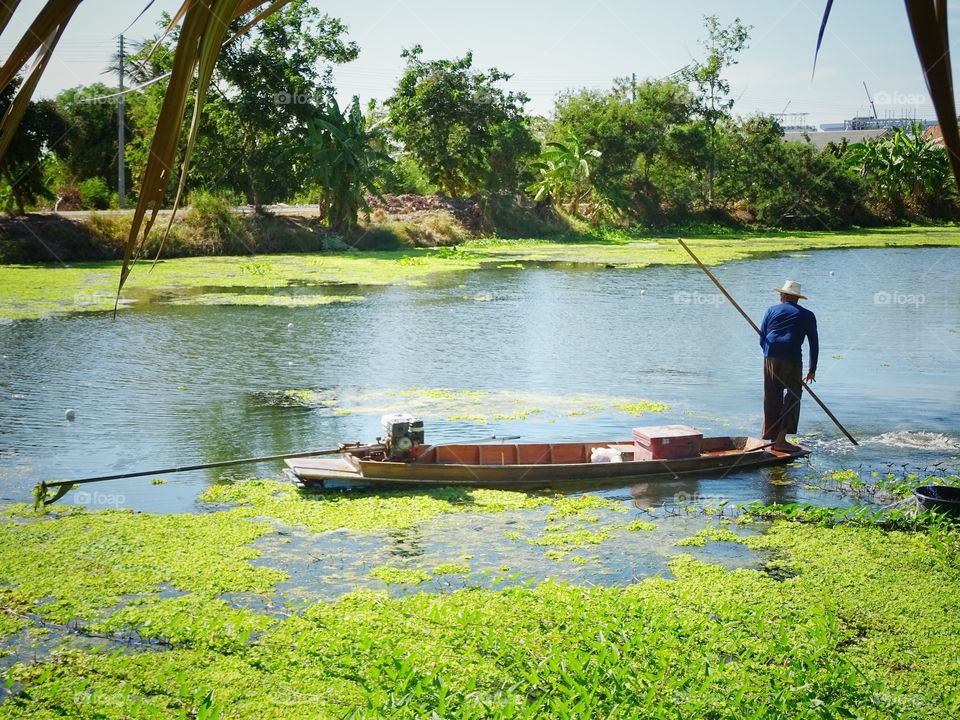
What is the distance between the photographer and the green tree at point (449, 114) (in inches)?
1505

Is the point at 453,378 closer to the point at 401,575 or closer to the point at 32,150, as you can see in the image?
the point at 401,575

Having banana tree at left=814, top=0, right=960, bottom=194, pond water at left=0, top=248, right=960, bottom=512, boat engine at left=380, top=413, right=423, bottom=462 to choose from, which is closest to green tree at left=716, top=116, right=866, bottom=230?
pond water at left=0, top=248, right=960, bottom=512

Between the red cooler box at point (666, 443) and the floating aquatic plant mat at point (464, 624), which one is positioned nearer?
the floating aquatic plant mat at point (464, 624)

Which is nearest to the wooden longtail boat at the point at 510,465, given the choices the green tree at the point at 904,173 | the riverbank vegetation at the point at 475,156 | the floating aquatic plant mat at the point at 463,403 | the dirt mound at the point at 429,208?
the floating aquatic plant mat at the point at 463,403

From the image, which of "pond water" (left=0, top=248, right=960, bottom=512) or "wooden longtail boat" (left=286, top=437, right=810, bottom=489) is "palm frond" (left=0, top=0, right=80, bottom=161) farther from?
"pond water" (left=0, top=248, right=960, bottom=512)

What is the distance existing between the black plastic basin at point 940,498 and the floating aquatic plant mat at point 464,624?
479 mm

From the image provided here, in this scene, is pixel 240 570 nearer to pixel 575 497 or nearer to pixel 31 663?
pixel 31 663

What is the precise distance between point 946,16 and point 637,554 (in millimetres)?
6890

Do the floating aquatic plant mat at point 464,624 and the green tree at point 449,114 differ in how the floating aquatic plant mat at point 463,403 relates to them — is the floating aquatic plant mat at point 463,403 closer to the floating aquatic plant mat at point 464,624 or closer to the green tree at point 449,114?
the floating aquatic plant mat at point 464,624

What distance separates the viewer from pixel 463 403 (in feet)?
41.2

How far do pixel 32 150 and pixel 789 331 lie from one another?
23.3m

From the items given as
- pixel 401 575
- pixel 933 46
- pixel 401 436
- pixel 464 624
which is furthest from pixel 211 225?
pixel 933 46

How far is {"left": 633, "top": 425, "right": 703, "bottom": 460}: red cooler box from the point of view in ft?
30.3

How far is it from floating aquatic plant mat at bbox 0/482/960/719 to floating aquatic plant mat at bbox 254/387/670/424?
3919 millimetres
